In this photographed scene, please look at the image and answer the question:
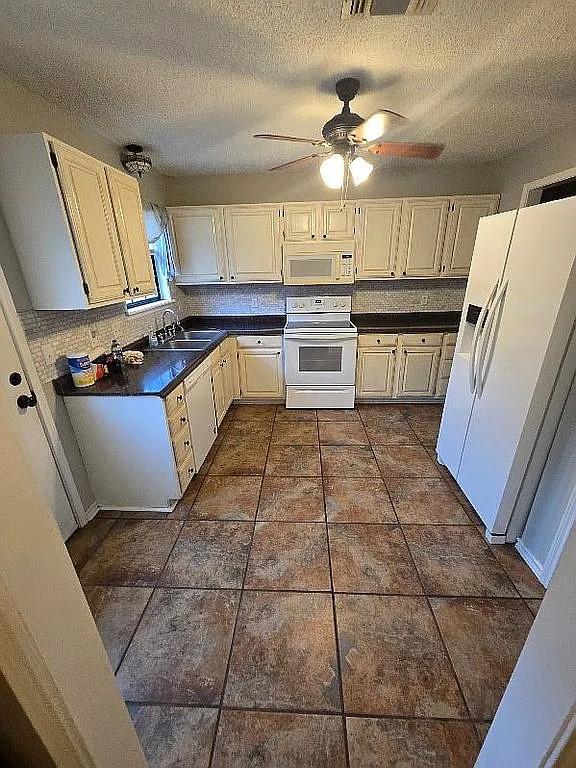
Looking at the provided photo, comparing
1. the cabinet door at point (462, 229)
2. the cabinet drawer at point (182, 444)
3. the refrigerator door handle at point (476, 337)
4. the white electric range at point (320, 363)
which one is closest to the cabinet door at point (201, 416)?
the cabinet drawer at point (182, 444)

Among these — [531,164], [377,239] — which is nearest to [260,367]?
[377,239]

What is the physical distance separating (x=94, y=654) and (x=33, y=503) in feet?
1.32

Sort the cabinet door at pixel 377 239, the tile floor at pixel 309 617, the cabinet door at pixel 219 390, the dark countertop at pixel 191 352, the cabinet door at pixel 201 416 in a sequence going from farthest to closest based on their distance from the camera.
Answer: the cabinet door at pixel 377 239 → the cabinet door at pixel 219 390 → the cabinet door at pixel 201 416 → the dark countertop at pixel 191 352 → the tile floor at pixel 309 617

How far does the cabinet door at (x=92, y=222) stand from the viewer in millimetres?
1712

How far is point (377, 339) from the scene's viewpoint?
137 inches

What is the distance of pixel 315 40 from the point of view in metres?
1.43

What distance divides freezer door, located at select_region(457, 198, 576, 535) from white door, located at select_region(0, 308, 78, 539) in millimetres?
2281

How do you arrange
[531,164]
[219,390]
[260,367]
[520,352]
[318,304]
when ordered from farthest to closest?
1. [318,304]
2. [260,367]
3. [219,390]
4. [531,164]
5. [520,352]

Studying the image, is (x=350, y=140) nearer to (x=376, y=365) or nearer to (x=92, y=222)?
(x=92, y=222)

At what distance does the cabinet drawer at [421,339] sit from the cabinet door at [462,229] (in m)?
0.71

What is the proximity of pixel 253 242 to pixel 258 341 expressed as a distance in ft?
3.47

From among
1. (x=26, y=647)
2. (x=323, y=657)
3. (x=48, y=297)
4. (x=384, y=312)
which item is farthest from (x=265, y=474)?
(x=384, y=312)

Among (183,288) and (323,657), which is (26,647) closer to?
(323,657)

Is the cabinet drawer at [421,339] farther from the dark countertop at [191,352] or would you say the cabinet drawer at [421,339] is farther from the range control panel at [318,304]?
the range control panel at [318,304]
